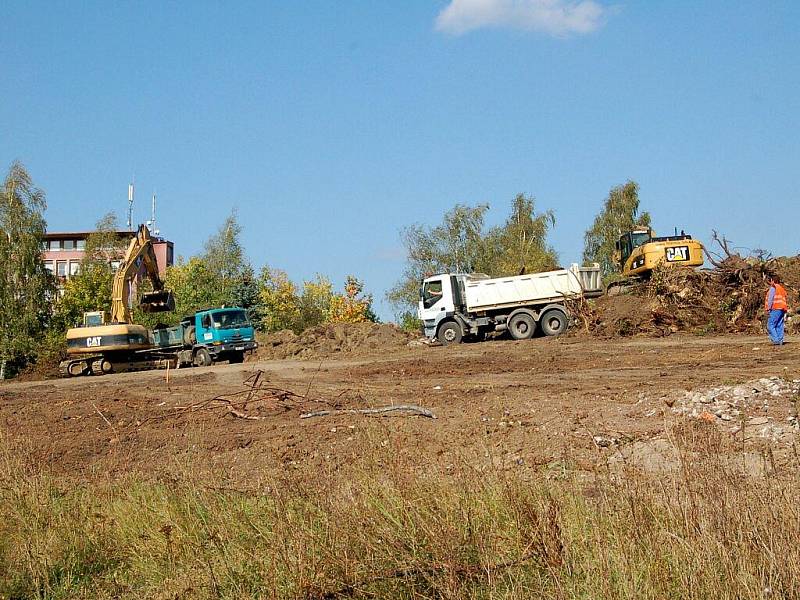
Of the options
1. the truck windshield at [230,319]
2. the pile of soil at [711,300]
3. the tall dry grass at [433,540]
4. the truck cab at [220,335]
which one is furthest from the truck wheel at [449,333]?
the tall dry grass at [433,540]

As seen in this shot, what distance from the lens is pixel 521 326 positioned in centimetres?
3247

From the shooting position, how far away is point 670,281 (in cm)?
2889

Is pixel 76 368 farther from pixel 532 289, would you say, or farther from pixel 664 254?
pixel 664 254

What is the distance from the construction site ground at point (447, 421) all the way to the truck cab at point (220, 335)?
15698mm

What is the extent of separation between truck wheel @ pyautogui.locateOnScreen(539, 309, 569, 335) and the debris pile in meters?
19.9

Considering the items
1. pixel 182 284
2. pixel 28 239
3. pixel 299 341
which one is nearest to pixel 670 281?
pixel 299 341

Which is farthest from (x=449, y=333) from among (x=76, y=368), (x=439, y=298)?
(x=76, y=368)

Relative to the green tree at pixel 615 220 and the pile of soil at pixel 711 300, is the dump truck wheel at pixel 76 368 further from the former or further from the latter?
the green tree at pixel 615 220

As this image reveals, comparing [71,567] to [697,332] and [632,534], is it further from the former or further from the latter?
[697,332]

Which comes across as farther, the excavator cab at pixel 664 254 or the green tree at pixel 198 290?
the green tree at pixel 198 290

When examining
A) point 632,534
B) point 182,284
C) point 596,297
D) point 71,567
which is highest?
point 182,284

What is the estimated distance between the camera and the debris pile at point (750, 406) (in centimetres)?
896

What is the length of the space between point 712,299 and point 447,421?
1926cm

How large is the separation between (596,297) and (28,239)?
3683cm
